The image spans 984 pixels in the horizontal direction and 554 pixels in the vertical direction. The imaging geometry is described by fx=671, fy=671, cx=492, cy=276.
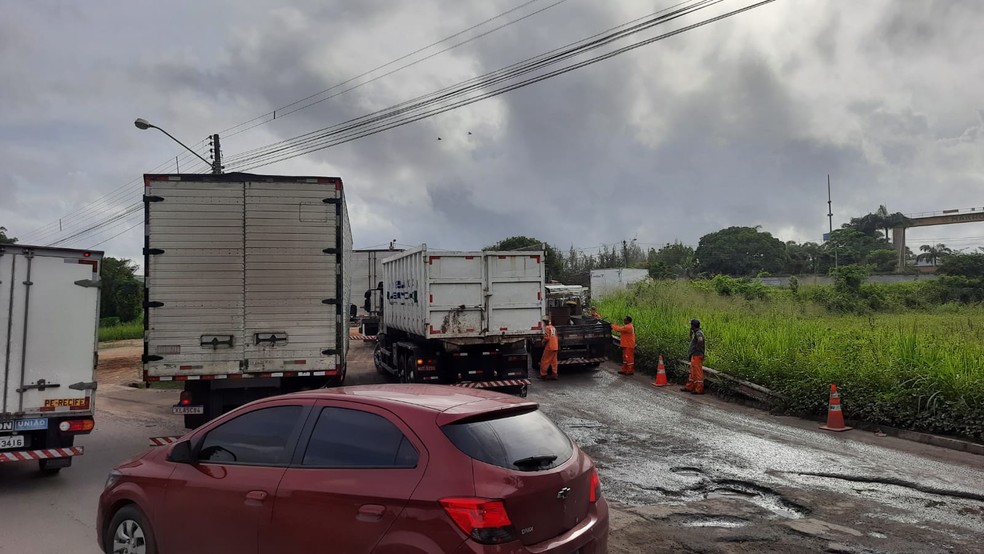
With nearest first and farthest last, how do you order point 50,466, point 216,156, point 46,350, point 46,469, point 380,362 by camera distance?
1. point 46,350
2. point 50,466
3. point 46,469
4. point 380,362
5. point 216,156

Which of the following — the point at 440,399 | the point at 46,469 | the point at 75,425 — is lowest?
the point at 46,469

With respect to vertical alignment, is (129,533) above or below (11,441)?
below

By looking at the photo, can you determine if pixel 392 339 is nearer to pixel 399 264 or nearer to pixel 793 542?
pixel 399 264

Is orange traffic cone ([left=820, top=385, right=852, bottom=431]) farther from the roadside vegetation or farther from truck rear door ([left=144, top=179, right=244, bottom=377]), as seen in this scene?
the roadside vegetation

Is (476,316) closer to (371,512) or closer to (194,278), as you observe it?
(194,278)

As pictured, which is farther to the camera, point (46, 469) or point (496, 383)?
point (496, 383)

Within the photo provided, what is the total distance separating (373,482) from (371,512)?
0.50ft

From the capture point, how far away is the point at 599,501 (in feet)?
13.3

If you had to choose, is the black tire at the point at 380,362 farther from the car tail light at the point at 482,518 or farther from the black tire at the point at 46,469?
the car tail light at the point at 482,518

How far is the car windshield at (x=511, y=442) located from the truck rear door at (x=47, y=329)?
622 cm

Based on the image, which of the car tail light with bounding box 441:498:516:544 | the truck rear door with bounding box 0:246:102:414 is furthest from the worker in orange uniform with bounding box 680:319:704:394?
the car tail light with bounding box 441:498:516:544

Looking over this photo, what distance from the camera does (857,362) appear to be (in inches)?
464

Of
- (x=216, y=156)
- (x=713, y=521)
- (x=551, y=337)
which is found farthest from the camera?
(x=216, y=156)

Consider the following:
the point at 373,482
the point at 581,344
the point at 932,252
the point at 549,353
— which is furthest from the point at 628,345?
Result: the point at 932,252
